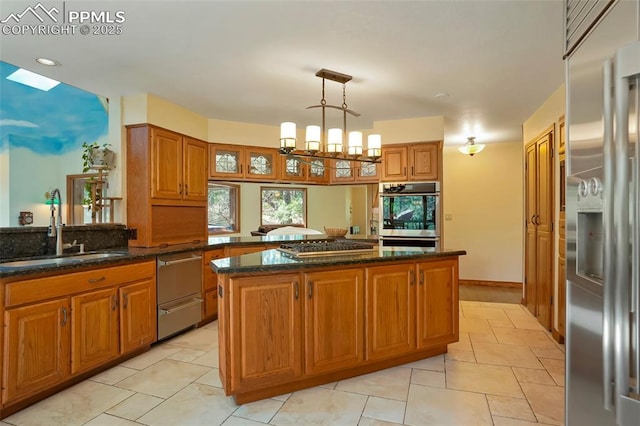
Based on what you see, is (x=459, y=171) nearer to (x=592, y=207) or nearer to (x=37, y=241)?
(x=592, y=207)

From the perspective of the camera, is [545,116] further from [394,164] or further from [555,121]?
[394,164]

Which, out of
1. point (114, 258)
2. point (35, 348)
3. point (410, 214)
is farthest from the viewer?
point (410, 214)

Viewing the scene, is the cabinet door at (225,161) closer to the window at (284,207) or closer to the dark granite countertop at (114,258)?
the window at (284,207)

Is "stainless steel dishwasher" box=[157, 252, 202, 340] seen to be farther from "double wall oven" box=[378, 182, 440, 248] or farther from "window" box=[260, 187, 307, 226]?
"double wall oven" box=[378, 182, 440, 248]

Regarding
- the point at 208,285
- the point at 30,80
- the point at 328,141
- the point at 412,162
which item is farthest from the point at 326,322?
the point at 30,80

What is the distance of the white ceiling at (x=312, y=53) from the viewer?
1.97 metres

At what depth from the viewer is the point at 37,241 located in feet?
8.73

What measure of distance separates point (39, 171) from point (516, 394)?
783 cm

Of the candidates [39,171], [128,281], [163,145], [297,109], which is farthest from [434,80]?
[39,171]

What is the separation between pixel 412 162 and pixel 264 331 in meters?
2.86

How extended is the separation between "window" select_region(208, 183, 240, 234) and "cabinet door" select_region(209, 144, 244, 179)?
0.33m

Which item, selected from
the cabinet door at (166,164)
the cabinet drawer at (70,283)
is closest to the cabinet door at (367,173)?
the cabinet door at (166,164)

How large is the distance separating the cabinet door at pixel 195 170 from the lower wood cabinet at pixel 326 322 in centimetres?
196

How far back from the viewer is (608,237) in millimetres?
923
